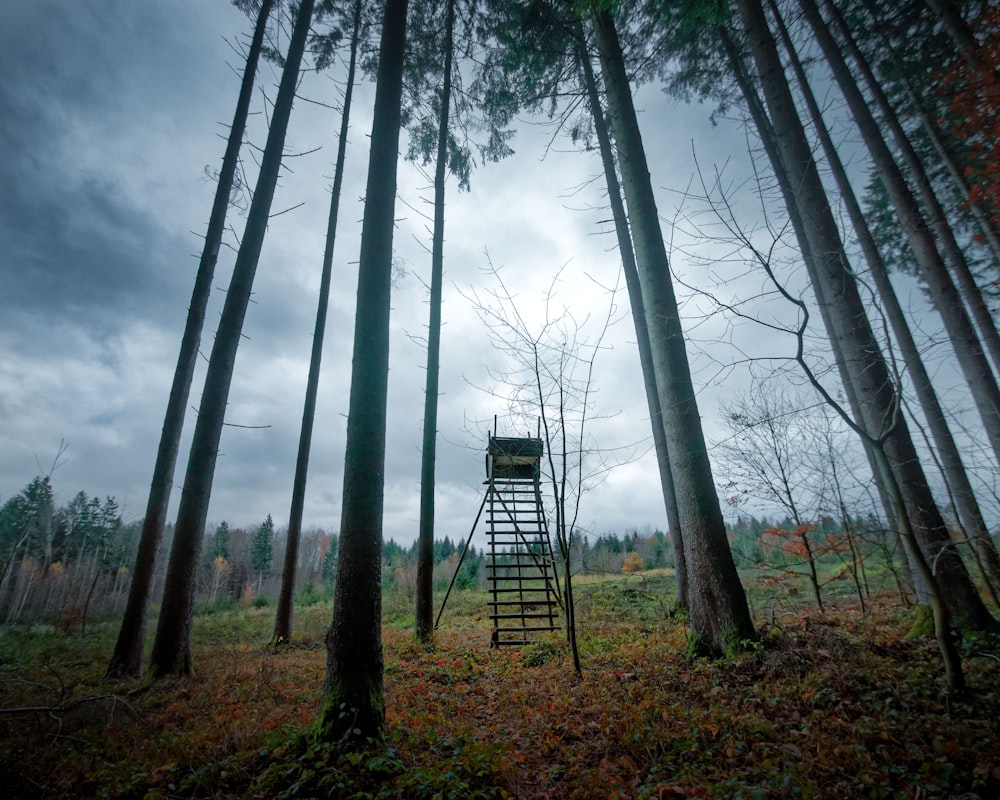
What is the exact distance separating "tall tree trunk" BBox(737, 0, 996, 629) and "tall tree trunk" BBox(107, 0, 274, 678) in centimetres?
917

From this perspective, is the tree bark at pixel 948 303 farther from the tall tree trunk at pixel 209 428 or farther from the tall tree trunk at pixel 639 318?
the tall tree trunk at pixel 209 428

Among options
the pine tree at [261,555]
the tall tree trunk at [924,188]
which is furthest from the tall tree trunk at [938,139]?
the pine tree at [261,555]

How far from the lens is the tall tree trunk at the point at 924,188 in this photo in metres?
7.56

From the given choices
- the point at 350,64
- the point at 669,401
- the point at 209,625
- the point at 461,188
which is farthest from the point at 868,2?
the point at 209,625

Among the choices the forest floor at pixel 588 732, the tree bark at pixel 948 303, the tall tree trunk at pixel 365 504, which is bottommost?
the forest floor at pixel 588 732

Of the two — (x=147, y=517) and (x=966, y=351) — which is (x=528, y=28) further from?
(x=147, y=517)

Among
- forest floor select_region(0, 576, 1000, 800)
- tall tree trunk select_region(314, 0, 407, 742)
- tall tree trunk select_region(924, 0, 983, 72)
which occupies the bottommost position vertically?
forest floor select_region(0, 576, 1000, 800)

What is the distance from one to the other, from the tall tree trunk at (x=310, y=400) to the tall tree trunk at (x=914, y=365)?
34.5 feet

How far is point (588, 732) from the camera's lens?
Answer: 3.40m

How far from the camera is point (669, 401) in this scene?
5.12 metres

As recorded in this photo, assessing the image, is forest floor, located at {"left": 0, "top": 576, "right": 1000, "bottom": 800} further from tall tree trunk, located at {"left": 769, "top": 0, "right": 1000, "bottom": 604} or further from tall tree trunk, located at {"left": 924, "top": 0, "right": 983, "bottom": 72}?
tall tree trunk, located at {"left": 924, "top": 0, "right": 983, "bottom": 72}

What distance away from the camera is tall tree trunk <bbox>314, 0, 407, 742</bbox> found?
3.17 metres

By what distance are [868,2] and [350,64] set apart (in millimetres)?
13129

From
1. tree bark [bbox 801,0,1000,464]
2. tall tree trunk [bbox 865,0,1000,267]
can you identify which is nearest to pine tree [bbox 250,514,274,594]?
tree bark [bbox 801,0,1000,464]
